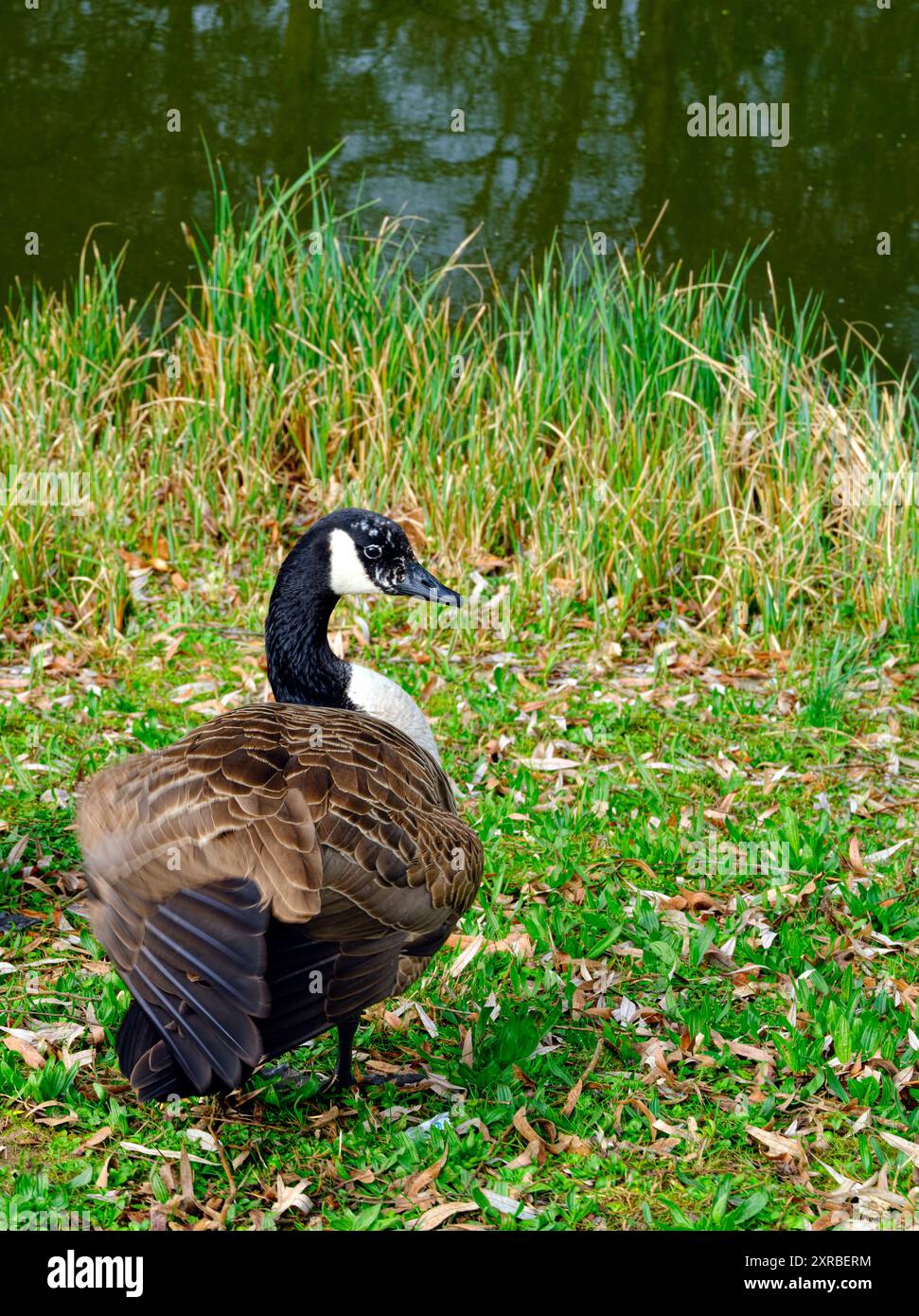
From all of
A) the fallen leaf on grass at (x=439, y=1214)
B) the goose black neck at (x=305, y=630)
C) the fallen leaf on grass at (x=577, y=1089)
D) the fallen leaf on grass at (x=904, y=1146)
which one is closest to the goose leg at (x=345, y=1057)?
the fallen leaf on grass at (x=439, y=1214)

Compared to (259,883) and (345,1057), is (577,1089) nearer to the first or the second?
(345,1057)

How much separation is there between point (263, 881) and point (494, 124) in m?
15.4

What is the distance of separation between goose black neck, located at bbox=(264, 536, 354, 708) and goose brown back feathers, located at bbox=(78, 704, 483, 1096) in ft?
3.05

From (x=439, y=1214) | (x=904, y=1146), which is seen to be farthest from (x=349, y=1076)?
(x=904, y=1146)

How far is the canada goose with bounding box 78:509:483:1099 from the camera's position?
301 cm

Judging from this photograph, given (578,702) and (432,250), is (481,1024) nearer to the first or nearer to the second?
(578,702)

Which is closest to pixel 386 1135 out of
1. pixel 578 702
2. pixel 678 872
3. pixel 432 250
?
pixel 678 872

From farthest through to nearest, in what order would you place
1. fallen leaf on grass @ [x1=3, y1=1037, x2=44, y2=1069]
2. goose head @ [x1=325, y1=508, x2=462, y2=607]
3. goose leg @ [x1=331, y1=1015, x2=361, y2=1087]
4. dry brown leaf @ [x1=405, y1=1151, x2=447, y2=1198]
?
goose head @ [x1=325, y1=508, x2=462, y2=607], fallen leaf on grass @ [x1=3, y1=1037, x2=44, y2=1069], goose leg @ [x1=331, y1=1015, x2=361, y2=1087], dry brown leaf @ [x1=405, y1=1151, x2=447, y2=1198]

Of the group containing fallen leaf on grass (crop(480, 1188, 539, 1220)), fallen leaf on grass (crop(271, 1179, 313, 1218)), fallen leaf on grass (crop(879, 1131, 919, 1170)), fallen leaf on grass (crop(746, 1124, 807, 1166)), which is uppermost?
fallen leaf on grass (crop(271, 1179, 313, 1218))

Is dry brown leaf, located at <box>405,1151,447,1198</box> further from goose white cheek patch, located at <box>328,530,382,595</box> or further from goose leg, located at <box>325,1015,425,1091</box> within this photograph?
goose white cheek patch, located at <box>328,530,382,595</box>

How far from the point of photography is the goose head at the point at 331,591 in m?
4.80

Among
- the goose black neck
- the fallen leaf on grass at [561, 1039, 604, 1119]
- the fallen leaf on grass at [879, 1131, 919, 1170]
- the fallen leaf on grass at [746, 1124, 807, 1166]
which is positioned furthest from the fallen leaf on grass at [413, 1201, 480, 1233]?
the goose black neck

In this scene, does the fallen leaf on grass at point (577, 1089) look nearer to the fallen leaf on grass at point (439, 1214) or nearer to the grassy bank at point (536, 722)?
the grassy bank at point (536, 722)

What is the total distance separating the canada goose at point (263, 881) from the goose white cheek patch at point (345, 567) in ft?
2.71
